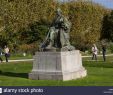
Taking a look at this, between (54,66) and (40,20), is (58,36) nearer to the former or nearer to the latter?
(54,66)

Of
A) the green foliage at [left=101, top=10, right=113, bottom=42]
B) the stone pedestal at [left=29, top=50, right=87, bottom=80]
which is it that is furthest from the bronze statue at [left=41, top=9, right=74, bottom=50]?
the green foliage at [left=101, top=10, right=113, bottom=42]

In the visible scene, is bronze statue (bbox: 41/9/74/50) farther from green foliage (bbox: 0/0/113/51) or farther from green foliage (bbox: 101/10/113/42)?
green foliage (bbox: 101/10/113/42)

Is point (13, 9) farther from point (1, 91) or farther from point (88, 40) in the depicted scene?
point (1, 91)

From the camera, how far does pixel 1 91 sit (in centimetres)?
1662

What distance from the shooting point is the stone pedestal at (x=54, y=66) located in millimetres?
22438

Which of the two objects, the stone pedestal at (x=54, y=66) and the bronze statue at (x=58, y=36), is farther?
the bronze statue at (x=58, y=36)

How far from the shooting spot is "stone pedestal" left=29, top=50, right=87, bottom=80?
883 inches

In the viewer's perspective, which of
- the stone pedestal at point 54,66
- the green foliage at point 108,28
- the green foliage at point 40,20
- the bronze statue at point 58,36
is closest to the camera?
the stone pedestal at point 54,66

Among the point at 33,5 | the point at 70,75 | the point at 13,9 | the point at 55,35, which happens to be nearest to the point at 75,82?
the point at 70,75

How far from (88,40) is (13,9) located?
20361 millimetres

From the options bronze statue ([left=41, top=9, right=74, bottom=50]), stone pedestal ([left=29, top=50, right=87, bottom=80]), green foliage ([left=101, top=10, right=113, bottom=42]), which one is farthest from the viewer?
green foliage ([left=101, top=10, right=113, bottom=42])

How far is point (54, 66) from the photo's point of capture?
74.1 feet

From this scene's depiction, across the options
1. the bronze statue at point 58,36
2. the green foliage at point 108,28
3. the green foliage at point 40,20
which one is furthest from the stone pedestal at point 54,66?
the green foliage at point 108,28

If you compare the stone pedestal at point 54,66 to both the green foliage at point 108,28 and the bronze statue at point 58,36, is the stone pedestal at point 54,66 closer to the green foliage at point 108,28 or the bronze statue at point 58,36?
the bronze statue at point 58,36
